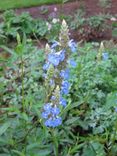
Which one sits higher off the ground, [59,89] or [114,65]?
[59,89]

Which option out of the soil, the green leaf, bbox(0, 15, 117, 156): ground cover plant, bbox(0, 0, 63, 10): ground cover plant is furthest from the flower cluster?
bbox(0, 0, 63, 10): ground cover plant

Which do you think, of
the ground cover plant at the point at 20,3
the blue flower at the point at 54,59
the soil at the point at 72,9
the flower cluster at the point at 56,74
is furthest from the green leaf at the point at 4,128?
the ground cover plant at the point at 20,3

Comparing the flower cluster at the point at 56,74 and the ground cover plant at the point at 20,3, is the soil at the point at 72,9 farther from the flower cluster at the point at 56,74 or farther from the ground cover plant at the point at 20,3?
the flower cluster at the point at 56,74

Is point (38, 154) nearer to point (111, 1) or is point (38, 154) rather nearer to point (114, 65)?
point (114, 65)

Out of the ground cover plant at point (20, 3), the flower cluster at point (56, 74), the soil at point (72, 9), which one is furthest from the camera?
the ground cover plant at point (20, 3)

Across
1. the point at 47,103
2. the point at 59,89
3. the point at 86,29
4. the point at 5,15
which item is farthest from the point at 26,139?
the point at 5,15

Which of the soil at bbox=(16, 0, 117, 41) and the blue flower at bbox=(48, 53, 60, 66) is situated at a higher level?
the blue flower at bbox=(48, 53, 60, 66)

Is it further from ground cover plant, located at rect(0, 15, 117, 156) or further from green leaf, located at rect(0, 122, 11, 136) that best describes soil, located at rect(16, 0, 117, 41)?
green leaf, located at rect(0, 122, 11, 136)

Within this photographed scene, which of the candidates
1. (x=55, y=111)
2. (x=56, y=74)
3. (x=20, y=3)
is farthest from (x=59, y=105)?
(x=20, y=3)
